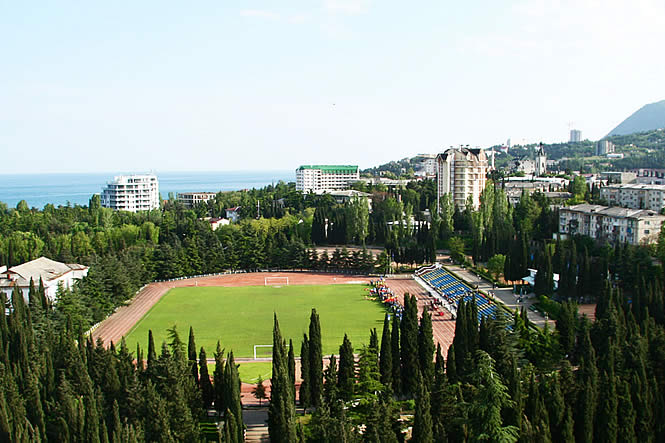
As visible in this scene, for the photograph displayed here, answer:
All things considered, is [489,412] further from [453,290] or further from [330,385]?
[453,290]

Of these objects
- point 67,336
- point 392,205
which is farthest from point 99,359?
point 392,205

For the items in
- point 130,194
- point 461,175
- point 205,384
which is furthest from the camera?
point 130,194

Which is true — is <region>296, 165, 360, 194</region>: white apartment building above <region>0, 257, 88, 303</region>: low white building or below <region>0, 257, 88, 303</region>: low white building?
above

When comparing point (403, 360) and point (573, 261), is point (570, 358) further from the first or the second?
point (573, 261)

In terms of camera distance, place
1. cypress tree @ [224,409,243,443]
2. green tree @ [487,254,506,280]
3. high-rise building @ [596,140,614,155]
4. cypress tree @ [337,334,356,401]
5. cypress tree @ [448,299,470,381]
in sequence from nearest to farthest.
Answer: cypress tree @ [224,409,243,443] → cypress tree @ [337,334,356,401] → cypress tree @ [448,299,470,381] → green tree @ [487,254,506,280] → high-rise building @ [596,140,614,155]

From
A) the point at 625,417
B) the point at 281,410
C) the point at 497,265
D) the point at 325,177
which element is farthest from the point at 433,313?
the point at 325,177

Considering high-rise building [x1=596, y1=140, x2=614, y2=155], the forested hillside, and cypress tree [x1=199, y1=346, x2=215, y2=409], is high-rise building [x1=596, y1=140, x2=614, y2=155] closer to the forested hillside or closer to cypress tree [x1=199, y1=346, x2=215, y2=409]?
the forested hillside

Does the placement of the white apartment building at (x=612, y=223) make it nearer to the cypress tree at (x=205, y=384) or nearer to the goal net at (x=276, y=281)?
the goal net at (x=276, y=281)

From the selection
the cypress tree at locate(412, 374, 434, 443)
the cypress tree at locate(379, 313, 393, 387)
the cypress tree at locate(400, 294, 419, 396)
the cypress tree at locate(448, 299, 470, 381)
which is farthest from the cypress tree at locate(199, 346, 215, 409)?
the cypress tree at locate(448, 299, 470, 381)
